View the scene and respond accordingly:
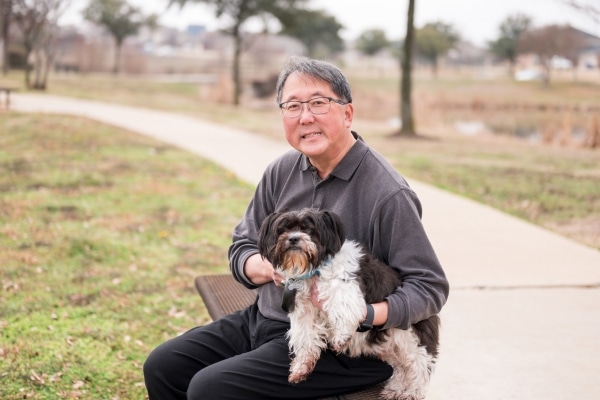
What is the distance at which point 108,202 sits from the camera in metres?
8.88

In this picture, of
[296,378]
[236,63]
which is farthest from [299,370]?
[236,63]

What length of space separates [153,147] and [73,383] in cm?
993

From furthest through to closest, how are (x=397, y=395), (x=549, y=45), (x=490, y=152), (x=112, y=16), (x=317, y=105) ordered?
1. (x=549, y=45)
2. (x=112, y=16)
3. (x=490, y=152)
4. (x=317, y=105)
5. (x=397, y=395)

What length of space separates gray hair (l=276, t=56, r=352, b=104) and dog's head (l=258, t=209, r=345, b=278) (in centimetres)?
66

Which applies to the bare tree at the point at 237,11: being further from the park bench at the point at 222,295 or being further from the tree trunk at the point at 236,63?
the park bench at the point at 222,295

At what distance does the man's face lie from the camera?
9.61 ft

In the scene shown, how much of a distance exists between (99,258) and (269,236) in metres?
4.38

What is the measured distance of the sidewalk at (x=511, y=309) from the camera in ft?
12.8

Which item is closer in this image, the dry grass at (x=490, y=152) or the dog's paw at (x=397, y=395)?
the dog's paw at (x=397, y=395)

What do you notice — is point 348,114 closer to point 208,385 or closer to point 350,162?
point 350,162

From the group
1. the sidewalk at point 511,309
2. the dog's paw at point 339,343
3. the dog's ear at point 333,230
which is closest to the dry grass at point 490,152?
the sidewalk at point 511,309

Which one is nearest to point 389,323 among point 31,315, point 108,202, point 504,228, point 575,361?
point 575,361

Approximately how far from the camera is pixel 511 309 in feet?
17.0

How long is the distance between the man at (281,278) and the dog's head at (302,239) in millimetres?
280
